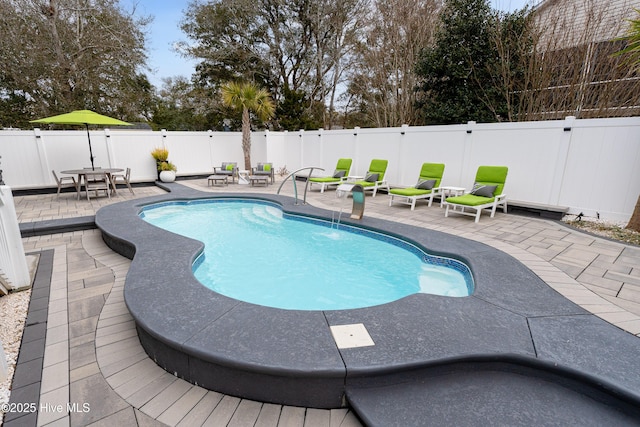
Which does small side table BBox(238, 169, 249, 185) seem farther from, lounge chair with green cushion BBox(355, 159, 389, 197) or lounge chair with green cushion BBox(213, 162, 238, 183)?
lounge chair with green cushion BBox(355, 159, 389, 197)

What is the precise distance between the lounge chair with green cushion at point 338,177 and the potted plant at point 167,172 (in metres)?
5.01

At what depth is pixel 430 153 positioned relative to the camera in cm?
786

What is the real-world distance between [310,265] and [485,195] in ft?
13.0

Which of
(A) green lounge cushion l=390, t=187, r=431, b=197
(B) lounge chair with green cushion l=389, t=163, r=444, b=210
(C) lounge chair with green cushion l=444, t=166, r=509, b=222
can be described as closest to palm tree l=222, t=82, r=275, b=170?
(B) lounge chair with green cushion l=389, t=163, r=444, b=210

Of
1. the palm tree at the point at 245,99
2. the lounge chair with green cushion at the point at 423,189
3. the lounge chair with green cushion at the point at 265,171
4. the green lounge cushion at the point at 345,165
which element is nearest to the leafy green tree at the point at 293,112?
the palm tree at the point at 245,99

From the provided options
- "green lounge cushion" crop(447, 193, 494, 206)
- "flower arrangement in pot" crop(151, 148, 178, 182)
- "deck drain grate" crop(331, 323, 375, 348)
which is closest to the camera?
"deck drain grate" crop(331, 323, 375, 348)

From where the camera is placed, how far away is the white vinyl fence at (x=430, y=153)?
530 centimetres

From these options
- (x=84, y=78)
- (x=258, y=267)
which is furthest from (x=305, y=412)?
(x=84, y=78)

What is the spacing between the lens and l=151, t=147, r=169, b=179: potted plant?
1043cm

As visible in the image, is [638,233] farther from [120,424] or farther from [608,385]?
[120,424]

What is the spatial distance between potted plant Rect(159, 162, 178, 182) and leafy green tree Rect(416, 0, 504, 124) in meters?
9.51

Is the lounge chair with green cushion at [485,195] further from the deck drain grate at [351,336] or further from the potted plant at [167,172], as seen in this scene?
the potted plant at [167,172]

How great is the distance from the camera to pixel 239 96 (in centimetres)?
1133

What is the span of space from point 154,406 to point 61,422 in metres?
0.48
